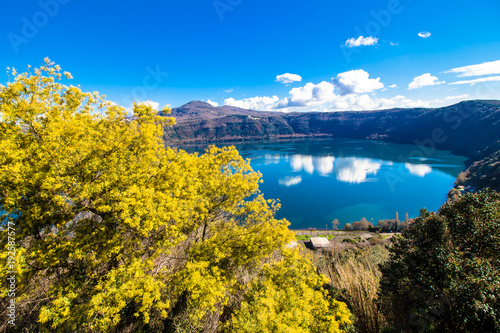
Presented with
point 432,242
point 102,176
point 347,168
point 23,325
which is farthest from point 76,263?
point 347,168

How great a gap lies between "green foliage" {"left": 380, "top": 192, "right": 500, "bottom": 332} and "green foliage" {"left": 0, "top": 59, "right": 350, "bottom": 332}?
370 centimetres

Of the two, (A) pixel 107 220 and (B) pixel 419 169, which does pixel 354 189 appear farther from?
(A) pixel 107 220

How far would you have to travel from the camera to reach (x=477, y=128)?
18612 centimetres

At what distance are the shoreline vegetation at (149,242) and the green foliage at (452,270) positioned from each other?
44 mm

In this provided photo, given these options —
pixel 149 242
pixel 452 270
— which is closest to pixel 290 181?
pixel 452 270

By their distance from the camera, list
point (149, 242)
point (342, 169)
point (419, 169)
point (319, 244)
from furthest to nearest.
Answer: point (342, 169) < point (419, 169) < point (319, 244) < point (149, 242)

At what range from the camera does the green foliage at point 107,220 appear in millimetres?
6348

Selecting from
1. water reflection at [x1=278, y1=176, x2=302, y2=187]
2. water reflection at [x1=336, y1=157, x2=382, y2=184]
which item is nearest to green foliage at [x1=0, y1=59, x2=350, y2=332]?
water reflection at [x1=278, y1=176, x2=302, y2=187]

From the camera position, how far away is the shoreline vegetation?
640cm

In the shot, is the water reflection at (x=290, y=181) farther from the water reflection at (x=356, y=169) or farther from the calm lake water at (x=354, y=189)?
the water reflection at (x=356, y=169)

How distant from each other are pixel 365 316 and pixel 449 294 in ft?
26.1

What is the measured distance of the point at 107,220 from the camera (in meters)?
7.27

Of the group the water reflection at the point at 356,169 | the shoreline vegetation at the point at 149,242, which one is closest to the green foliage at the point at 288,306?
the shoreline vegetation at the point at 149,242

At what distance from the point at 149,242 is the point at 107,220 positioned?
253 cm
